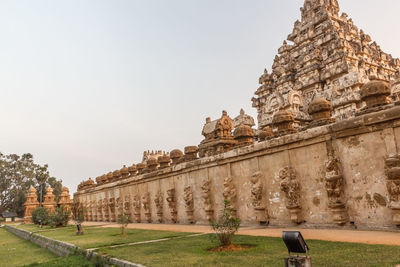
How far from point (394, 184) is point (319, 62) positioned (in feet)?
79.4

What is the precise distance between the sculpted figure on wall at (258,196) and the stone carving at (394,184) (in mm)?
4199

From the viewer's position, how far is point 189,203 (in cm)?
1446

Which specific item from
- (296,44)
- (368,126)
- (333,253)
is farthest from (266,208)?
(296,44)

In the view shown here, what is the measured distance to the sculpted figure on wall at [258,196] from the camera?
1079 cm

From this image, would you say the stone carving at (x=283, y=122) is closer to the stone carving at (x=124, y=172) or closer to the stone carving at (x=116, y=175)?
the stone carving at (x=124, y=172)

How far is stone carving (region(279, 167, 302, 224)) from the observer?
957 centimetres

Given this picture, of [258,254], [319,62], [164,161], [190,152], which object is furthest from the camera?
[319,62]

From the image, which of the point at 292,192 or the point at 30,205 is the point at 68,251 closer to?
the point at 292,192

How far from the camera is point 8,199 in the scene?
5897 cm

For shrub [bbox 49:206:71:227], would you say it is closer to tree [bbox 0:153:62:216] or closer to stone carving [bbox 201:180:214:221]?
stone carving [bbox 201:180:214:221]

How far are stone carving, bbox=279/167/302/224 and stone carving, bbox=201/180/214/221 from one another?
13.6 feet

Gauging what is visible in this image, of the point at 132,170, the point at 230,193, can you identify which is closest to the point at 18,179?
the point at 132,170

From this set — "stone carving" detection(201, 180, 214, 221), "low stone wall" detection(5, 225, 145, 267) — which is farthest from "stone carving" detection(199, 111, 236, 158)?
"low stone wall" detection(5, 225, 145, 267)

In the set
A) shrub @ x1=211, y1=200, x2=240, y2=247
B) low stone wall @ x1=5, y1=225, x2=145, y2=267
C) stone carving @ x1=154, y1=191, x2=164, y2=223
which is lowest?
low stone wall @ x1=5, y1=225, x2=145, y2=267
